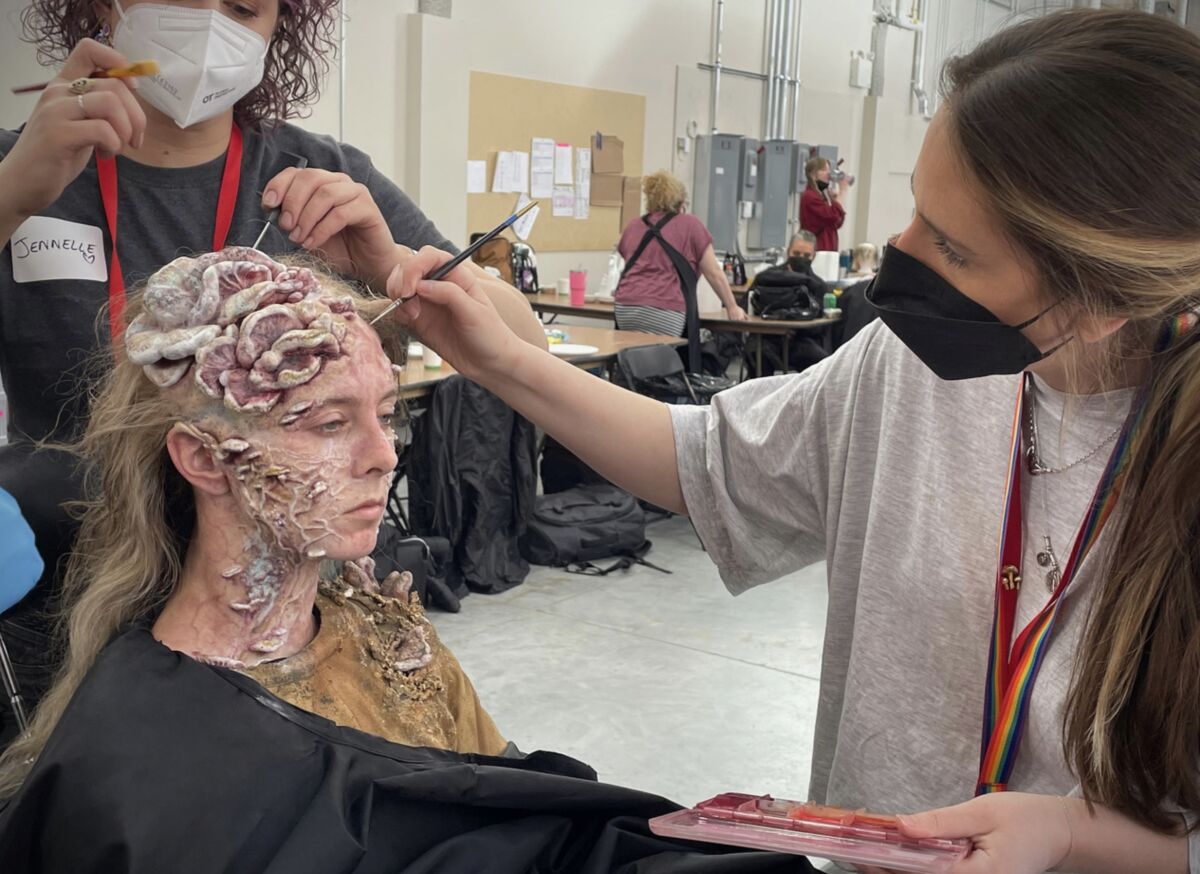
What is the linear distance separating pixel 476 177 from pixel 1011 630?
5769 millimetres

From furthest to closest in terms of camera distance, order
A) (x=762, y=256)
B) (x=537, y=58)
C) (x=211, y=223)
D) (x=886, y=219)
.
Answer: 1. (x=886, y=219)
2. (x=762, y=256)
3. (x=537, y=58)
4. (x=211, y=223)

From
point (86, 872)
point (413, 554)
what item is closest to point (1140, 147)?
point (86, 872)

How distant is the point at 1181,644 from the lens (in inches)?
A: 40.8

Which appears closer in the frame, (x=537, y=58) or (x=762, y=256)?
(x=537, y=58)

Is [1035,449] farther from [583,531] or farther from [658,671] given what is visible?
[583,531]

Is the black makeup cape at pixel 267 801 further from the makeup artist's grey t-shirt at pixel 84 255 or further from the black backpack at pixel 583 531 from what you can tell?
the black backpack at pixel 583 531

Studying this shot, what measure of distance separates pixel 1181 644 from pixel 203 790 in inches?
35.5

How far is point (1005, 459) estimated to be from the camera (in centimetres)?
124

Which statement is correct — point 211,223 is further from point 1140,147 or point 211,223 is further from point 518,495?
point 518,495

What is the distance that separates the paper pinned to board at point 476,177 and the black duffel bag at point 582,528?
2610 millimetres

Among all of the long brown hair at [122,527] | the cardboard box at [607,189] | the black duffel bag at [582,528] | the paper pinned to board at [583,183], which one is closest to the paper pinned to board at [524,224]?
the paper pinned to board at [583,183]

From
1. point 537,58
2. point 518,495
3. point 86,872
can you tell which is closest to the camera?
point 86,872

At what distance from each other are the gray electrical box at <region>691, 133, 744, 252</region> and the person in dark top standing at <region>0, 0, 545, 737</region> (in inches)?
290

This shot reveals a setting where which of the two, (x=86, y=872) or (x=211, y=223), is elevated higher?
(x=211, y=223)
